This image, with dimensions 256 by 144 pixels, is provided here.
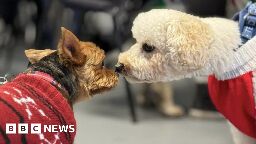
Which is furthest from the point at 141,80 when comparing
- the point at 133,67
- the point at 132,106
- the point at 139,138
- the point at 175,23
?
the point at 132,106

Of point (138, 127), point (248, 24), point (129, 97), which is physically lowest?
point (138, 127)

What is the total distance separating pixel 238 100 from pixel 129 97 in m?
1.00

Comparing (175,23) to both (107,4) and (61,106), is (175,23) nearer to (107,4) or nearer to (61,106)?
(61,106)

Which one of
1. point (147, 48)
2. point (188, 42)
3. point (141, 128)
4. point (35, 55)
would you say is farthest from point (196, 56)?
point (141, 128)

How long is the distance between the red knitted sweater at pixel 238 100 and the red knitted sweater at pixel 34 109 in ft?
1.56

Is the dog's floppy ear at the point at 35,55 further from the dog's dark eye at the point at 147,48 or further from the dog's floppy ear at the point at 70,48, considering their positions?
the dog's dark eye at the point at 147,48

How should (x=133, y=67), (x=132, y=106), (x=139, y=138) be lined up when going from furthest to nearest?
(x=132, y=106), (x=139, y=138), (x=133, y=67)

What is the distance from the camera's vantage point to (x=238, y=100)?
1.46m

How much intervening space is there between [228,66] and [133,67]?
0.89 feet

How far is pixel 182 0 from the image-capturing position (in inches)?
96.3

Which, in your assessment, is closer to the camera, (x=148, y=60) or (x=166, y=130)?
(x=148, y=60)

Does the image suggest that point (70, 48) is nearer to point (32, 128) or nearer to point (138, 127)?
point (32, 128)

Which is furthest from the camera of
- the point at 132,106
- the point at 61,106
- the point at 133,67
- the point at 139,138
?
the point at 132,106

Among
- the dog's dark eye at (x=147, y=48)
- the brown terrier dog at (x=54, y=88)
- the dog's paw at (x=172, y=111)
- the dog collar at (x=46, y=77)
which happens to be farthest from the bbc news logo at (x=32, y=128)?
the dog's paw at (x=172, y=111)
